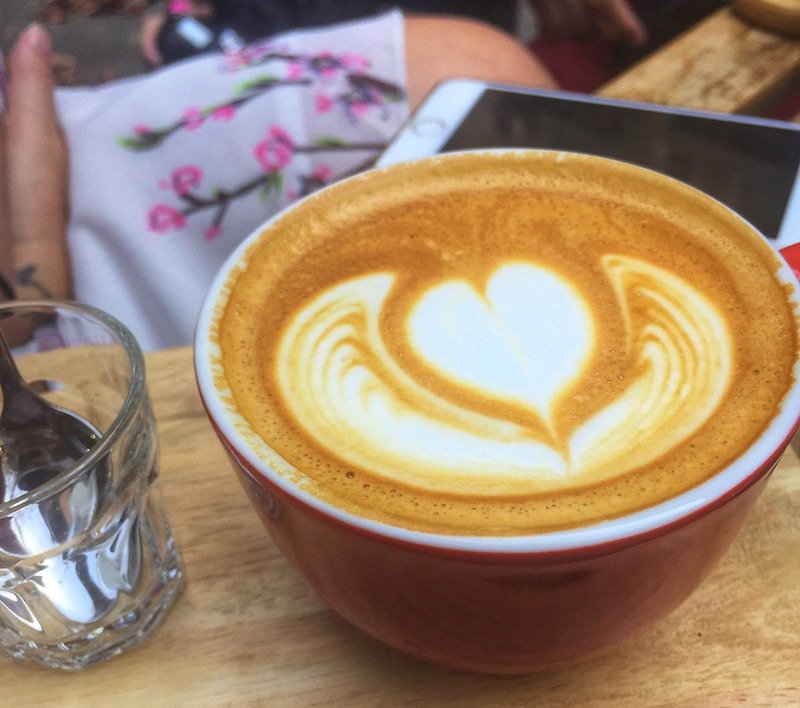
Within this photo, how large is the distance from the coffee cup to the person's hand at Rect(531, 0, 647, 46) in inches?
38.9

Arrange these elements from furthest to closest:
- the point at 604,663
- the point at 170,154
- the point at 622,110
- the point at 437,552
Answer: the point at 170,154, the point at 622,110, the point at 604,663, the point at 437,552

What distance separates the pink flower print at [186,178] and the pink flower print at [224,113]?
0.21 feet

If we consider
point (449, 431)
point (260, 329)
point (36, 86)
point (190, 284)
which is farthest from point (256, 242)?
point (36, 86)

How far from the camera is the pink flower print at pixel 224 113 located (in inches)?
39.4

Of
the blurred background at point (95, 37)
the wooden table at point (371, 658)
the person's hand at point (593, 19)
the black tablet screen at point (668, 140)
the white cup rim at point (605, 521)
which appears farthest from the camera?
the blurred background at point (95, 37)

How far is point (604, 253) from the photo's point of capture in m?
0.54

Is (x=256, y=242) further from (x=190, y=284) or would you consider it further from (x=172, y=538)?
(x=190, y=284)

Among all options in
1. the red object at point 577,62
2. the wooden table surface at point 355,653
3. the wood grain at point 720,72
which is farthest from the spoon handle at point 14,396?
the red object at point 577,62

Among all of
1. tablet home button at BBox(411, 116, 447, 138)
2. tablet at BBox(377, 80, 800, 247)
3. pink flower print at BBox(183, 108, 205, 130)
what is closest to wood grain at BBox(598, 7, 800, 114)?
tablet at BBox(377, 80, 800, 247)

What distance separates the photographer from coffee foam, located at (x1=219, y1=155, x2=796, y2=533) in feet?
1.31

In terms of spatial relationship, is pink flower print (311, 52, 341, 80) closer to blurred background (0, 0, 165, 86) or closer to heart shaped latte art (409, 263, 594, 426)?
heart shaped latte art (409, 263, 594, 426)

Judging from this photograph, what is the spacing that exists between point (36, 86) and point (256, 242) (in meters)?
0.70

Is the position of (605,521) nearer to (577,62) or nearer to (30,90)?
(30,90)

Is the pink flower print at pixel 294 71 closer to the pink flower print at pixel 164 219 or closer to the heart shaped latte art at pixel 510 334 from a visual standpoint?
the pink flower print at pixel 164 219
